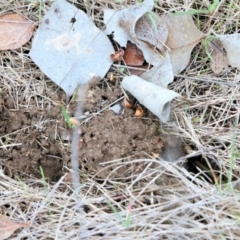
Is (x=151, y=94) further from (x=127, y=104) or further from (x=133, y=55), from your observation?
(x=133, y=55)

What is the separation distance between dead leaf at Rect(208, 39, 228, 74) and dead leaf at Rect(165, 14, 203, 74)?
2.6 inches

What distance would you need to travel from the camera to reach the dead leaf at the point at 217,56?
182 cm

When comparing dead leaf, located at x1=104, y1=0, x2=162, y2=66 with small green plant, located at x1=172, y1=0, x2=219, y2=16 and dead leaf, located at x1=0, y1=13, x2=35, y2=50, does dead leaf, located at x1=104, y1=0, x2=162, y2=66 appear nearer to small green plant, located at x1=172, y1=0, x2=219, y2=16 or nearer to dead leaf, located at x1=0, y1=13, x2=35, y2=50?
small green plant, located at x1=172, y1=0, x2=219, y2=16

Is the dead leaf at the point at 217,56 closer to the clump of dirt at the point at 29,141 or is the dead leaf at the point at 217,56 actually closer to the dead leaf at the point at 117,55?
the dead leaf at the point at 117,55

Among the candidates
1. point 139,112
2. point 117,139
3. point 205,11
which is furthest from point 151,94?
point 205,11

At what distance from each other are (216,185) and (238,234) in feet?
0.62

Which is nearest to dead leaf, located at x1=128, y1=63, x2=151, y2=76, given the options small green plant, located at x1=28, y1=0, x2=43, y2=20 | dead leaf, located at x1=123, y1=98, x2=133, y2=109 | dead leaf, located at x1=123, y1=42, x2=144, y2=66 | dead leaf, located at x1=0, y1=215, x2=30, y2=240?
dead leaf, located at x1=123, y1=42, x2=144, y2=66

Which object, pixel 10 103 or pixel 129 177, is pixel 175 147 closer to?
pixel 129 177

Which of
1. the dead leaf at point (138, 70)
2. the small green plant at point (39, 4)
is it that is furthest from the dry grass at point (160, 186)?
the dead leaf at point (138, 70)

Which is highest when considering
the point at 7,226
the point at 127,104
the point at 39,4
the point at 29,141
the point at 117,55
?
the point at 39,4

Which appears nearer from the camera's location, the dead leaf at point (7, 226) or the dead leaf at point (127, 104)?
the dead leaf at point (7, 226)

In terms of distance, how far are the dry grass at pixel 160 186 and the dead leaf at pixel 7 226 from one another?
2cm

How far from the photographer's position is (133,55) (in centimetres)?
183

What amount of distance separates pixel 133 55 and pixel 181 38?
18 cm
